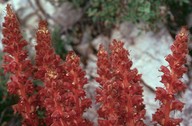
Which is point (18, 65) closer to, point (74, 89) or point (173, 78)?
point (74, 89)

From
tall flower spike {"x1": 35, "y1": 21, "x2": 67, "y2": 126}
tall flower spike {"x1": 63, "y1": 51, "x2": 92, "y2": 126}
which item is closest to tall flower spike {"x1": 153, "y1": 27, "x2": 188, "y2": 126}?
tall flower spike {"x1": 63, "y1": 51, "x2": 92, "y2": 126}

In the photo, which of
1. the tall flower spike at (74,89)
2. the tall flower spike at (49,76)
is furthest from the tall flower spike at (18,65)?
the tall flower spike at (74,89)

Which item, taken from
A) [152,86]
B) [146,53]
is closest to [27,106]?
[152,86]

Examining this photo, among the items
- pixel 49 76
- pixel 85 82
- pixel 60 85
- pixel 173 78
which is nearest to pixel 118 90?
pixel 85 82

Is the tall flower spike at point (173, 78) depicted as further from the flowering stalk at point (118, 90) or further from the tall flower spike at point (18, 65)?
the tall flower spike at point (18, 65)

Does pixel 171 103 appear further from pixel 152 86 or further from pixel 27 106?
pixel 152 86
